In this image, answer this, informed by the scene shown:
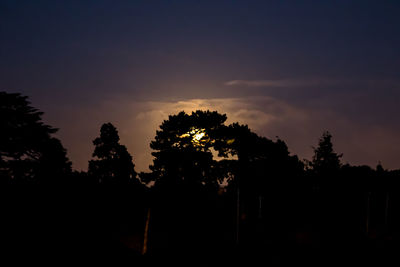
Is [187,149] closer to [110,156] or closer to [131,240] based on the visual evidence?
[110,156]

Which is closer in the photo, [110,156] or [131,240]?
[131,240]

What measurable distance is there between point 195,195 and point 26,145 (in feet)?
63.8

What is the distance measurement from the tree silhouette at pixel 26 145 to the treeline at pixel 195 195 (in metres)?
0.05

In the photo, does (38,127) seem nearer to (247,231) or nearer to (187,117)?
(247,231)

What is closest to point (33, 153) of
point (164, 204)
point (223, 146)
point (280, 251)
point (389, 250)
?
point (164, 204)

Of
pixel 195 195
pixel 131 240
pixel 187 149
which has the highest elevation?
pixel 187 149

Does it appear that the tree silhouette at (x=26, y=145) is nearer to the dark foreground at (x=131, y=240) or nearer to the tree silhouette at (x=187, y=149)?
the dark foreground at (x=131, y=240)

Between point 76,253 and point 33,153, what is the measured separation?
737 centimetres

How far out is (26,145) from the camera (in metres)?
22.5

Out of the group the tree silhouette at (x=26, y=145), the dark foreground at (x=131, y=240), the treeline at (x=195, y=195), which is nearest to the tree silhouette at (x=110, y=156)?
the treeline at (x=195, y=195)

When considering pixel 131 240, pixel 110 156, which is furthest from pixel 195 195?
pixel 110 156

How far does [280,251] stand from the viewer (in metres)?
29.2

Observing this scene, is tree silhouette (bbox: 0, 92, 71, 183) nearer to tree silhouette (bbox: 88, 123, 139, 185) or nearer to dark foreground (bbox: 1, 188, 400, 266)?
dark foreground (bbox: 1, 188, 400, 266)

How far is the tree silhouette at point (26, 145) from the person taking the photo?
21.9 m
